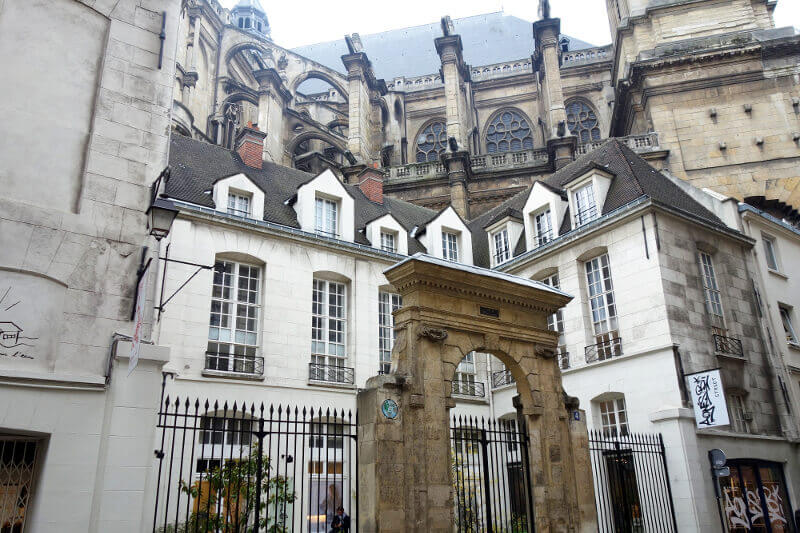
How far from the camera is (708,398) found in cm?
1130

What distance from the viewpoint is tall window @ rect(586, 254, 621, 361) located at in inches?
531

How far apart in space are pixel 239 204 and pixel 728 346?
11.3 metres

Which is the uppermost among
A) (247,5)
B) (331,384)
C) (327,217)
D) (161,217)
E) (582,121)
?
(247,5)

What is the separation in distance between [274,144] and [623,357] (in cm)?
1902

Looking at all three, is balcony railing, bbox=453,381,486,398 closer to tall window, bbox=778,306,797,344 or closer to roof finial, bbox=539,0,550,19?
tall window, bbox=778,306,797,344

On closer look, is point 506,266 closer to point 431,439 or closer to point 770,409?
point 770,409

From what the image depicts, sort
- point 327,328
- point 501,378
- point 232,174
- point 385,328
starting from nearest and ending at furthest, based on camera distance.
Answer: point 232,174 < point 327,328 < point 385,328 < point 501,378

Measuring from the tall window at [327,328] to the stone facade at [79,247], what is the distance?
6.46 metres

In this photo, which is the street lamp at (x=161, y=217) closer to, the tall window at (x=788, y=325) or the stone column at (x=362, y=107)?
the tall window at (x=788, y=325)

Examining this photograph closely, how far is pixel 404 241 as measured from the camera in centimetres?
1695

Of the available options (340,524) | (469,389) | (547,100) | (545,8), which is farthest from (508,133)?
(340,524)

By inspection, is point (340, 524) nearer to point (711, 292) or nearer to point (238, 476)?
point (238, 476)

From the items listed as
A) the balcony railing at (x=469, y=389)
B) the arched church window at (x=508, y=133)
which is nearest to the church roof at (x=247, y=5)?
the arched church window at (x=508, y=133)

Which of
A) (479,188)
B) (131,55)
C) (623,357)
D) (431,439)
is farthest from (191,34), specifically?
(431,439)
